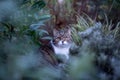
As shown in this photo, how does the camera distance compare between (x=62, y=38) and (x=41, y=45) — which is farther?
(x=62, y=38)

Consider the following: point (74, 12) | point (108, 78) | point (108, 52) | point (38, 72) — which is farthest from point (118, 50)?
point (74, 12)

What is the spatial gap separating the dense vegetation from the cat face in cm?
16

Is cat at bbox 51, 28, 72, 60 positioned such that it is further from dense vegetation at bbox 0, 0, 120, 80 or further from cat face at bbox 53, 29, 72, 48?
dense vegetation at bbox 0, 0, 120, 80

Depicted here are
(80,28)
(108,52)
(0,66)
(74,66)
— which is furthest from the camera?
(80,28)

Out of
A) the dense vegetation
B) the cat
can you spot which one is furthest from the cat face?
the dense vegetation

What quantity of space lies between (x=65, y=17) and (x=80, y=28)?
120 centimetres

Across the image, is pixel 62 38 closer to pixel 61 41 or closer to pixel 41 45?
pixel 61 41

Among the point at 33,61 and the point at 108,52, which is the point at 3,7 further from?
the point at 108,52

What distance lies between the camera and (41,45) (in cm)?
252

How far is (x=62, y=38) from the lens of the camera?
446 cm

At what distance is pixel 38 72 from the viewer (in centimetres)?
95

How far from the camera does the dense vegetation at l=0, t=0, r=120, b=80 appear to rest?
886 mm

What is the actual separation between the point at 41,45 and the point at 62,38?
6.39 feet

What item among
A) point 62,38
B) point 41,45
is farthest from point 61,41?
point 41,45
